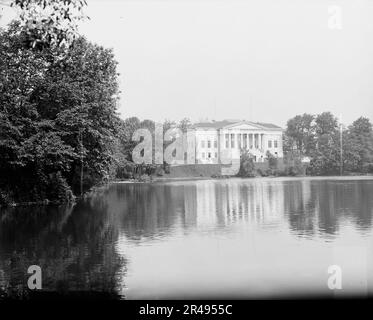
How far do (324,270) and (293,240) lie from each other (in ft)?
9.35

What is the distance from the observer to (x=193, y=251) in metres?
9.41

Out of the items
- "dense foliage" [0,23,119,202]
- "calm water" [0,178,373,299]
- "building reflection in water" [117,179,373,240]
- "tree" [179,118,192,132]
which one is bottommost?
"calm water" [0,178,373,299]

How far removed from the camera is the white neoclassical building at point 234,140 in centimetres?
4553

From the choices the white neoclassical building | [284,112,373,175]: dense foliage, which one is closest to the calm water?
[284,112,373,175]: dense foliage

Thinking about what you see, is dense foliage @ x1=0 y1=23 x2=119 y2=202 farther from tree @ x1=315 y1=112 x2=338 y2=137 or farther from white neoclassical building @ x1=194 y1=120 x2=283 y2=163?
tree @ x1=315 y1=112 x2=338 y2=137

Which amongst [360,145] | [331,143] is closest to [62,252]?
[360,145]

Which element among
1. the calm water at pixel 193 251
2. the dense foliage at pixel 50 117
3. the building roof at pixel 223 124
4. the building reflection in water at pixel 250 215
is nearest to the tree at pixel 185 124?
the building roof at pixel 223 124

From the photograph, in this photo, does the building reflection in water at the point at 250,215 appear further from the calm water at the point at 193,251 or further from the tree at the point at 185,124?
the tree at the point at 185,124

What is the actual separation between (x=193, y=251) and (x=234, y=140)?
43.2 meters

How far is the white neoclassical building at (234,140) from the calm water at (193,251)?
1126 inches

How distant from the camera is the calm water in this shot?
684 centimetres

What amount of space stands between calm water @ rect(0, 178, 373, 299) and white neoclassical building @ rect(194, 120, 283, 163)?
2860 cm

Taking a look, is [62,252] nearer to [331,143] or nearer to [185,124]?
[185,124]

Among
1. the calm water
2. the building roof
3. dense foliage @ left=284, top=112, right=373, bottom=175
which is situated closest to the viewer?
the calm water
